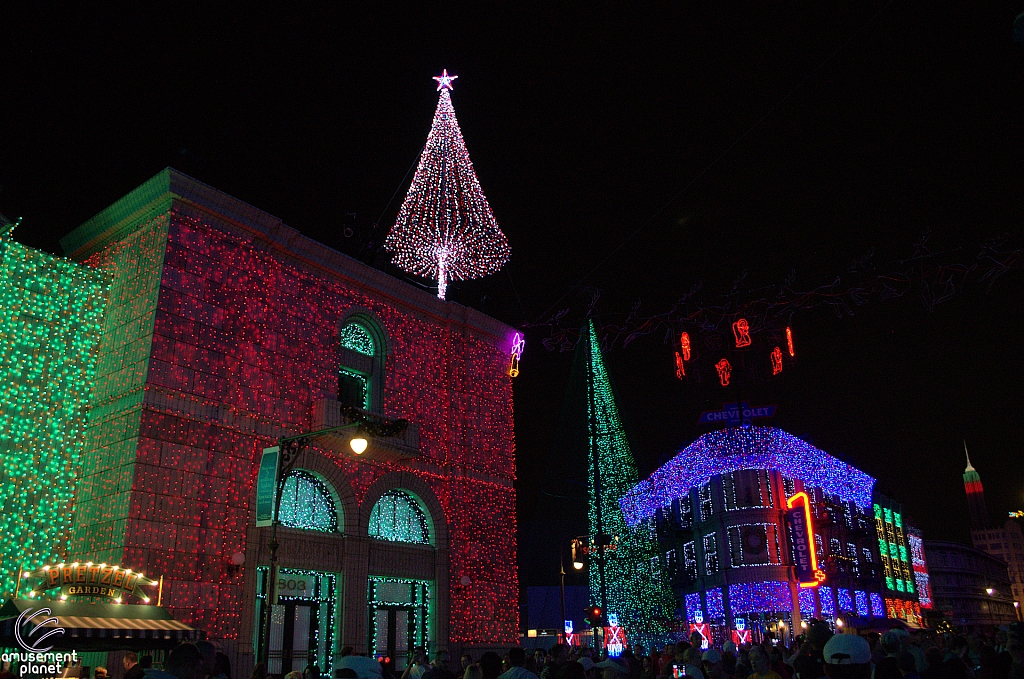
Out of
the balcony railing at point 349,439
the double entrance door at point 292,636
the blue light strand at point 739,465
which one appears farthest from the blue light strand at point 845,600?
the double entrance door at point 292,636

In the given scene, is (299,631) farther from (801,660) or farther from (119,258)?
(801,660)

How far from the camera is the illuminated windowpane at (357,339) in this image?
2544cm

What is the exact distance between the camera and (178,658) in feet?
21.8

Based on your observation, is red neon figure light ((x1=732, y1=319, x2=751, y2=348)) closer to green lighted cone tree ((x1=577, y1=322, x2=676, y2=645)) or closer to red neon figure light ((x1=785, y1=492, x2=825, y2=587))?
green lighted cone tree ((x1=577, y1=322, x2=676, y2=645))

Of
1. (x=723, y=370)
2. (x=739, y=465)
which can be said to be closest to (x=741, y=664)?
(x=723, y=370)

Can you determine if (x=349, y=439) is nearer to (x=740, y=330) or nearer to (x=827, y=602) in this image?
(x=740, y=330)

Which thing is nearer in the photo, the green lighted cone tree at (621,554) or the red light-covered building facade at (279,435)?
the red light-covered building facade at (279,435)

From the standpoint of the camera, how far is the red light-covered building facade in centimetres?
1900

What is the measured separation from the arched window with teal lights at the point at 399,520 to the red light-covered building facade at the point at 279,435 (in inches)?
2.3

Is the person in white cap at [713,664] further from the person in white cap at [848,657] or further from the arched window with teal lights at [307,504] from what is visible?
the arched window with teal lights at [307,504]

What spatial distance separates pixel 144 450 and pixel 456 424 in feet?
37.3

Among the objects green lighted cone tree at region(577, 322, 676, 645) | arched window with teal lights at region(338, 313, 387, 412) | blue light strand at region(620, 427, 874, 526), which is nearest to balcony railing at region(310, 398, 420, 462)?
arched window with teal lights at region(338, 313, 387, 412)

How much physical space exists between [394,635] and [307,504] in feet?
16.9

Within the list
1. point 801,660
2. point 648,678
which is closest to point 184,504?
point 648,678
